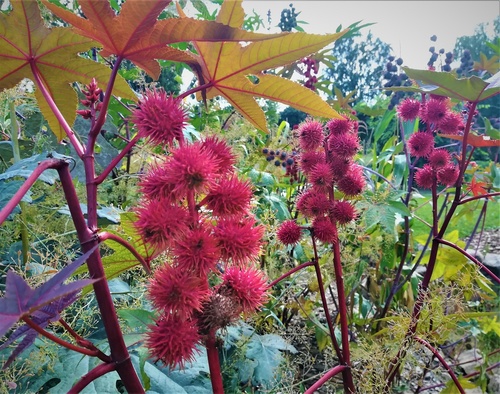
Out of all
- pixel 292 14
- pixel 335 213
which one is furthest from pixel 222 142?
pixel 292 14

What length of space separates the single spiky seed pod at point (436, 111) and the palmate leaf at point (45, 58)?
57cm

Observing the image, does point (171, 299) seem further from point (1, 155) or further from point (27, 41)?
point (1, 155)

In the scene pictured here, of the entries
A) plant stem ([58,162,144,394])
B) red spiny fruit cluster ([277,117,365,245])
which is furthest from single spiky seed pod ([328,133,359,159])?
plant stem ([58,162,144,394])

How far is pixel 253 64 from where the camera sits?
0.40m

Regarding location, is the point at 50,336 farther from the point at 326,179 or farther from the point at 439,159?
the point at 439,159

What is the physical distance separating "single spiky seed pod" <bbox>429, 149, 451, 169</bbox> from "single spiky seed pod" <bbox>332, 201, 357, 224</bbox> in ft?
0.78

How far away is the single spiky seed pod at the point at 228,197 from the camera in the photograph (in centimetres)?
36

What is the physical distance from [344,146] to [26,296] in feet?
1.66

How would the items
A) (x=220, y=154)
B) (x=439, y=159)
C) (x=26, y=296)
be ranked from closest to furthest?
(x=26, y=296) → (x=220, y=154) → (x=439, y=159)

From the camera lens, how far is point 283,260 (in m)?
1.21

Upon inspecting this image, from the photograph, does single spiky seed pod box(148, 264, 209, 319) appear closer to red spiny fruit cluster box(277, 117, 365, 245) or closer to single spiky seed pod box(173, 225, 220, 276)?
single spiky seed pod box(173, 225, 220, 276)

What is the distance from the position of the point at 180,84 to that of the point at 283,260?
755 millimetres

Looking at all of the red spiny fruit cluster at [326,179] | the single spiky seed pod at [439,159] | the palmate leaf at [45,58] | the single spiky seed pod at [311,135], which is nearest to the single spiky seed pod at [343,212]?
the red spiny fruit cluster at [326,179]

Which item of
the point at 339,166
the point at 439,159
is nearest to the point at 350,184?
the point at 339,166
